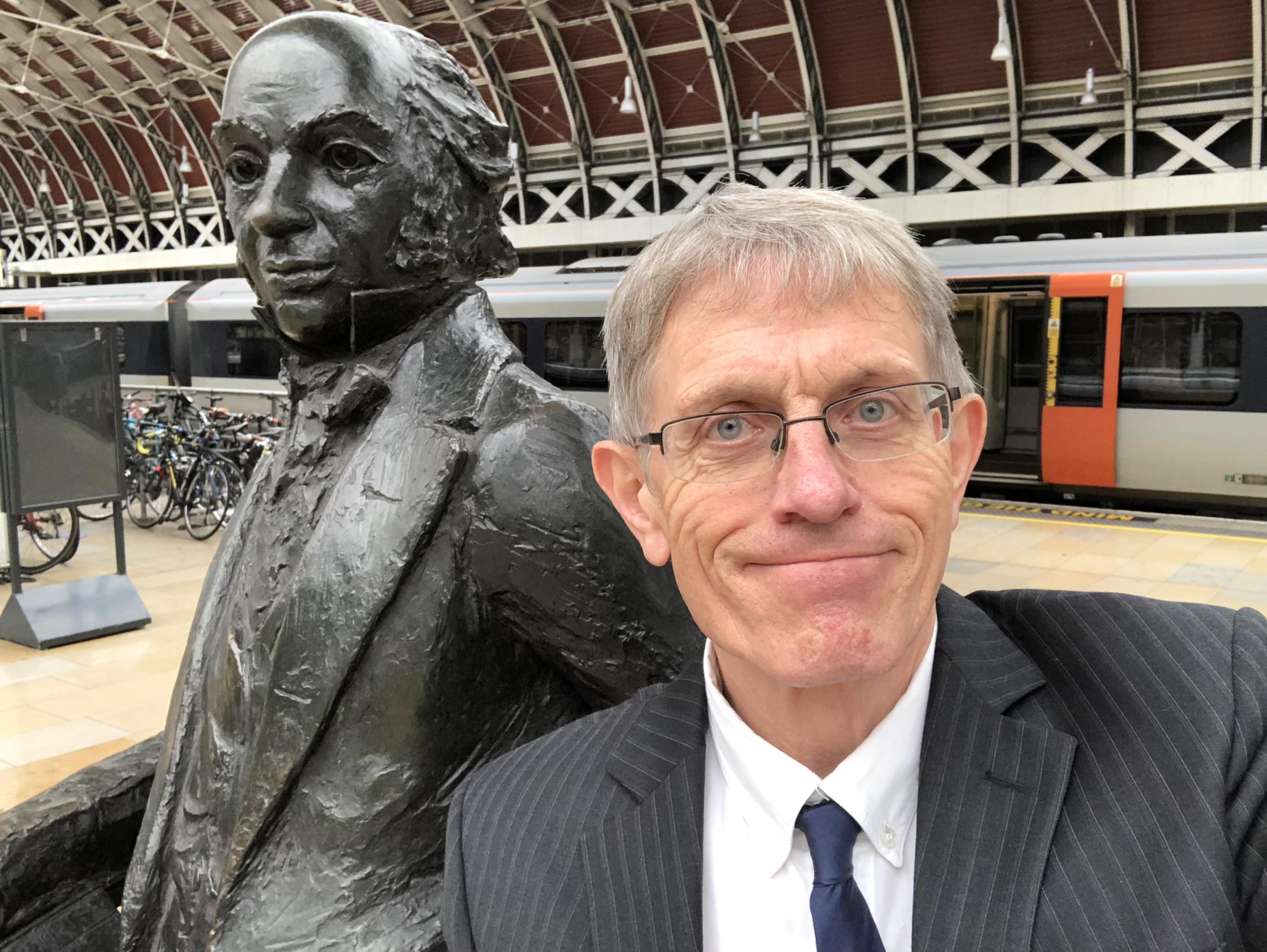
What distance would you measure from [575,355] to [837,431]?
12636 millimetres

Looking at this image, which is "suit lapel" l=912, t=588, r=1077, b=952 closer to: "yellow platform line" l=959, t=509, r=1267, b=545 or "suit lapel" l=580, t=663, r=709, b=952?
"suit lapel" l=580, t=663, r=709, b=952

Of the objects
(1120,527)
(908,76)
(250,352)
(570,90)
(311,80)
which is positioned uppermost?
(570,90)

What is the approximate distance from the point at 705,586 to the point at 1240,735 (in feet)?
1.77

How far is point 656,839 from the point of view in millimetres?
1189

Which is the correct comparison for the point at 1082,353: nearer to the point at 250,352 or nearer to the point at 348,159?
the point at 348,159

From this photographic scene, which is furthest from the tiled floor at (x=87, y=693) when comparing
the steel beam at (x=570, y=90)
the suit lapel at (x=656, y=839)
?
the steel beam at (x=570, y=90)

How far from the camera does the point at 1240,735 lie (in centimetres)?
105

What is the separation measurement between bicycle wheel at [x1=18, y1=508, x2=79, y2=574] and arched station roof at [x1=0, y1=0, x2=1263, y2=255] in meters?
12.1

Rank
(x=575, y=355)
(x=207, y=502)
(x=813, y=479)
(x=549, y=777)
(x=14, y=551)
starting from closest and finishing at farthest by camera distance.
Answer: (x=813, y=479), (x=549, y=777), (x=14, y=551), (x=207, y=502), (x=575, y=355)

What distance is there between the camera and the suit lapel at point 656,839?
1139mm

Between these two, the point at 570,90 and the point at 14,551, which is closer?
the point at 14,551

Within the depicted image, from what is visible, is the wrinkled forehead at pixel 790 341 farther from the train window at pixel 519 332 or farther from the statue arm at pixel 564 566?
the train window at pixel 519 332

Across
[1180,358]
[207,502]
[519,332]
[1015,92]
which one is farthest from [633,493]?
[1015,92]

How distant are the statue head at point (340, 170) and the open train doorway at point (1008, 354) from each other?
1002cm
